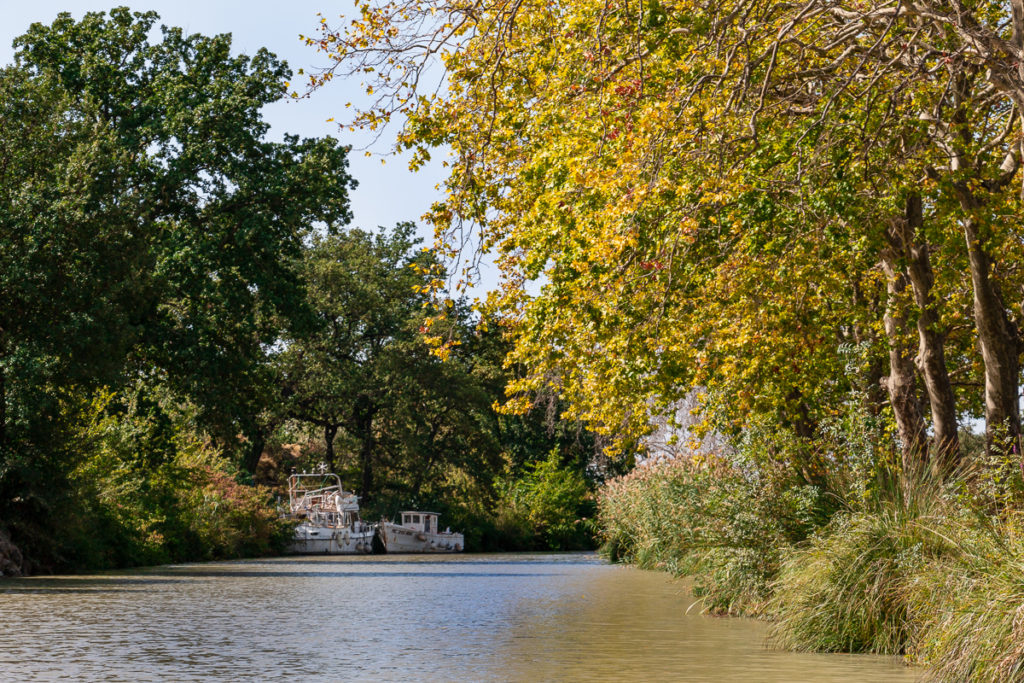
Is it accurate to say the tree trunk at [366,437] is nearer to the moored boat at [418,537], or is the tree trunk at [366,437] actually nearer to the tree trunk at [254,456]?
the moored boat at [418,537]

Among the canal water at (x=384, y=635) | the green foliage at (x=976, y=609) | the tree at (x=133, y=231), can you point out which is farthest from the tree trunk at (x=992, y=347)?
the tree at (x=133, y=231)

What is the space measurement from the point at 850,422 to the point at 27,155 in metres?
22.5

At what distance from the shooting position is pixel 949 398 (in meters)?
19.3

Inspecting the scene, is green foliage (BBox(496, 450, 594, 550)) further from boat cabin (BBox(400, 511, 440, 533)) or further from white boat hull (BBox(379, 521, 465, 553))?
white boat hull (BBox(379, 521, 465, 553))

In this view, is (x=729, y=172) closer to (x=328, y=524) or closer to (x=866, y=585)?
(x=866, y=585)

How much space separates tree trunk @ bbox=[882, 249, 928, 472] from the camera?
19.8 m

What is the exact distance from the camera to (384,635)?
630 inches

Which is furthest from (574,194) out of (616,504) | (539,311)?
(616,504)

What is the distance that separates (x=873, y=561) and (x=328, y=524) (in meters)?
47.2

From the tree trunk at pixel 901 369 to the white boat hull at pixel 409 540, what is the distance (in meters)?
39.4

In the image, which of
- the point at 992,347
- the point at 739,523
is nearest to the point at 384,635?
the point at 739,523

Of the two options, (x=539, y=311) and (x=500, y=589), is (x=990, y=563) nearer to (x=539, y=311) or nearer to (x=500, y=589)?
(x=539, y=311)

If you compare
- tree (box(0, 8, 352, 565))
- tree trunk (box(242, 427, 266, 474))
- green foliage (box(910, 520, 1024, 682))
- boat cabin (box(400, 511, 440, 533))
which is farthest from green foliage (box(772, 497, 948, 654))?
tree trunk (box(242, 427, 266, 474))

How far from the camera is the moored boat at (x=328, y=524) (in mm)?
55312
